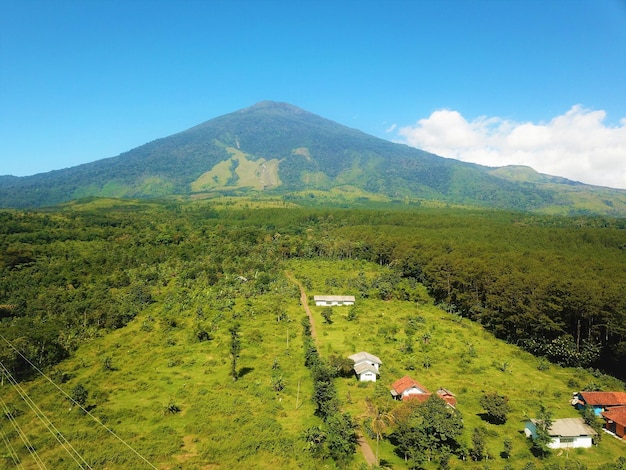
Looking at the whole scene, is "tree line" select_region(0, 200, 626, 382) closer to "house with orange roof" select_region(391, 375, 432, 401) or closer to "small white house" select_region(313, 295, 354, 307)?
"small white house" select_region(313, 295, 354, 307)

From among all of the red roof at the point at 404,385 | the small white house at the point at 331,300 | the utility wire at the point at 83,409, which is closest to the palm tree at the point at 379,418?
the red roof at the point at 404,385

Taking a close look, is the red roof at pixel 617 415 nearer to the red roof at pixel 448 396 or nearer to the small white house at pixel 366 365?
the red roof at pixel 448 396

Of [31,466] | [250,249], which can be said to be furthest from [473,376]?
[250,249]

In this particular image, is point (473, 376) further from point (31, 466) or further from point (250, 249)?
point (250, 249)

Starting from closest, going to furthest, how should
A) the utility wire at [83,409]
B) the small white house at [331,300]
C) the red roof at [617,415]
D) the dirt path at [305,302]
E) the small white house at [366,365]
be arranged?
1. the utility wire at [83,409]
2. the red roof at [617,415]
3. the small white house at [366,365]
4. the dirt path at [305,302]
5. the small white house at [331,300]

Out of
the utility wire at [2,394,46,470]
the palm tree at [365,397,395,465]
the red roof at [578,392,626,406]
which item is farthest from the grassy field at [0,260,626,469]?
the red roof at [578,392,626,406]

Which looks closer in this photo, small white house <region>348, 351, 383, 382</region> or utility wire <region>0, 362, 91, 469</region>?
utility wire <region>0, 362, 91, 469</region>
